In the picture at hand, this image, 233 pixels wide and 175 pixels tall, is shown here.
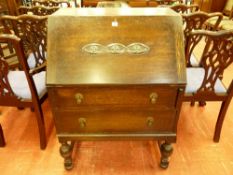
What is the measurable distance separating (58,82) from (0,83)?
56 cm

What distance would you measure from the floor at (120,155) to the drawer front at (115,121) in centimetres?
41

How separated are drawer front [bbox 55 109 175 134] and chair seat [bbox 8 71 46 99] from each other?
406mm

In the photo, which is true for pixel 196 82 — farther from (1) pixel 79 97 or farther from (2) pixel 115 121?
(1) pixel 79 97

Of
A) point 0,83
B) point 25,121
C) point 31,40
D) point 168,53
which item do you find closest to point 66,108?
point 0,83

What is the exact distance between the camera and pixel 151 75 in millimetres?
1114

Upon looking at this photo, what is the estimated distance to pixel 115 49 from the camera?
113cm

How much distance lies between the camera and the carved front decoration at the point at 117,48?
113cm

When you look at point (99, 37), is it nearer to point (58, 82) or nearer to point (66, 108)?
point (58, 82)

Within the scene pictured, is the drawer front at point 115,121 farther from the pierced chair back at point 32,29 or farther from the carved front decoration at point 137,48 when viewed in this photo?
the pierced chair back at point 32,29

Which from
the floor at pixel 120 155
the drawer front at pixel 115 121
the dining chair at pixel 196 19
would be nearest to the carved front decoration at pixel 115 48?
the drawer front at pixel 115 121

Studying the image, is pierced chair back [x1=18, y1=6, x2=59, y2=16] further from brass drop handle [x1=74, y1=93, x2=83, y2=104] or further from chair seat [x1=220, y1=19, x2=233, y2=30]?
chair seat [x1=220, y1=19, x2=233, y2=30]

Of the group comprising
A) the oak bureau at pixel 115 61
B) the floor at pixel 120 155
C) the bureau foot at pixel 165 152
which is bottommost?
the floor at pixel 120 155

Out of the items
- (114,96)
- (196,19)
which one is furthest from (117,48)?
(196,19)

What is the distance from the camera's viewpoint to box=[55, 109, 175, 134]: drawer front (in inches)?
49.1
